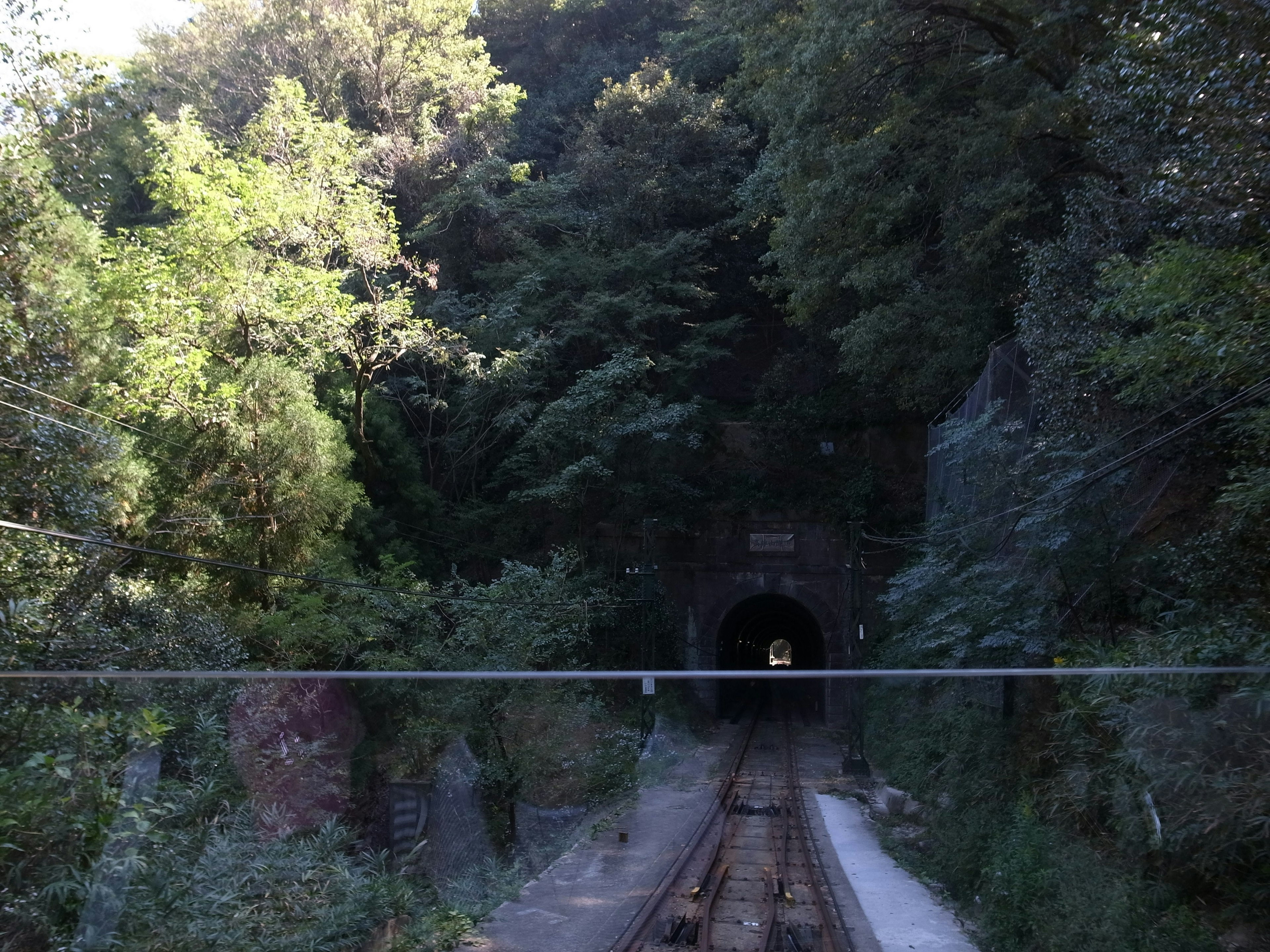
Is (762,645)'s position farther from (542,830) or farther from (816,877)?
(542,830)

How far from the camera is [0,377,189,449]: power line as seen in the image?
6.97m

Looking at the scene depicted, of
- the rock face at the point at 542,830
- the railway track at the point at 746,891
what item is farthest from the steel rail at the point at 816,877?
the rock face at the point at 542,830

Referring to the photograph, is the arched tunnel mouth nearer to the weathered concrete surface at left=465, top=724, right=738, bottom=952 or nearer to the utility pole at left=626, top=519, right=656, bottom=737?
the utility pole at left=626, top=519, right=656, bottom=737

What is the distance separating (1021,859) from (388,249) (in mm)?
11222

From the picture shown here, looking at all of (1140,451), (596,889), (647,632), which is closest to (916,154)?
(1140,451)

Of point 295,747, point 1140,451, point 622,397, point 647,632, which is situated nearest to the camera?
point 1140,451

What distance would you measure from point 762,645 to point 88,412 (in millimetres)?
28502

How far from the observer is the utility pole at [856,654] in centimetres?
1402

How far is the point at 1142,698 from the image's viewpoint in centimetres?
562

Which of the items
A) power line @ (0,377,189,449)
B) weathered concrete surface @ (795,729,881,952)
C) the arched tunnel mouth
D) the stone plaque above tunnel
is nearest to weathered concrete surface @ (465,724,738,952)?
weathered concrete surface @ (795,729,881,952)

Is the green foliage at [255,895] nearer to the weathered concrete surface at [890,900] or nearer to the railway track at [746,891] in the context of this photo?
the railway track at [746,891]

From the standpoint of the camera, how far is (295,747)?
744cm

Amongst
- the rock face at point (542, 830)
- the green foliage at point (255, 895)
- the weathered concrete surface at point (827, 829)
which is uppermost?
the green foliage at point (255, 895)

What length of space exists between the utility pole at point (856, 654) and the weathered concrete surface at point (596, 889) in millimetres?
3527
